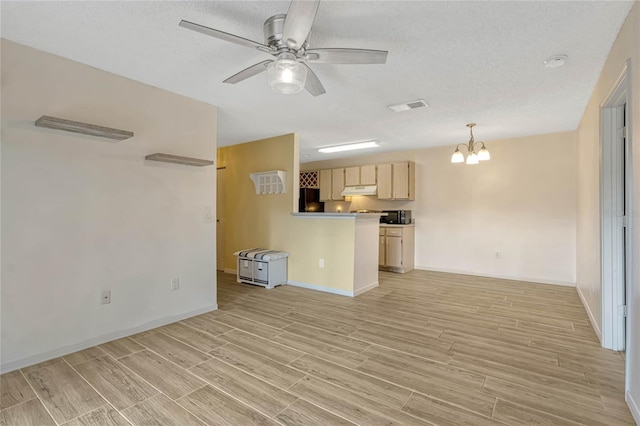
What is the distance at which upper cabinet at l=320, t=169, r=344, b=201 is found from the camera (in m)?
6.88

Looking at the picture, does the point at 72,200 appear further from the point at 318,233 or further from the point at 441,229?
the point at 441,229

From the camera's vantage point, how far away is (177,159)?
3.05 metres

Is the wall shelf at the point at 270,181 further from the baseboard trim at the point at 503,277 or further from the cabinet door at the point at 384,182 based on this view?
the baseboard trim at the point at 503,277

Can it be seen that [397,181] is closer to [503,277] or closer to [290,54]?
[503,277]

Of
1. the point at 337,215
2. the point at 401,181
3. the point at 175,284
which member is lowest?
the point at 175,284

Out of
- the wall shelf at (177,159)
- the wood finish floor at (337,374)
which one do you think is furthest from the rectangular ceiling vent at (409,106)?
A: the wood finish floor at (337,374)

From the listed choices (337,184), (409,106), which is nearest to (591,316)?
(409,106)

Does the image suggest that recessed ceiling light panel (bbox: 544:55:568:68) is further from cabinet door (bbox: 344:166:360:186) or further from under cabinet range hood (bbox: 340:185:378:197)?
cabinet door (bbox: 344:166:360:186)

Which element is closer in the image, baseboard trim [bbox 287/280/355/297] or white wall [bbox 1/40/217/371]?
white wall [bbox 1/40/217/371]

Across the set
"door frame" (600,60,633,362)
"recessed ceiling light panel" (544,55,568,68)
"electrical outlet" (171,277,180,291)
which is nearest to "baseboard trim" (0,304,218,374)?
"electrical outlet" (171,277,180,291)

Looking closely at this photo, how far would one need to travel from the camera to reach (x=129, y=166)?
2.87 m

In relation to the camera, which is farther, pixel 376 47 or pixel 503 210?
pixel 503 210

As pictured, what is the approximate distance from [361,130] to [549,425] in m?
3.87

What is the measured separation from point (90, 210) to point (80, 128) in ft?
2.20
